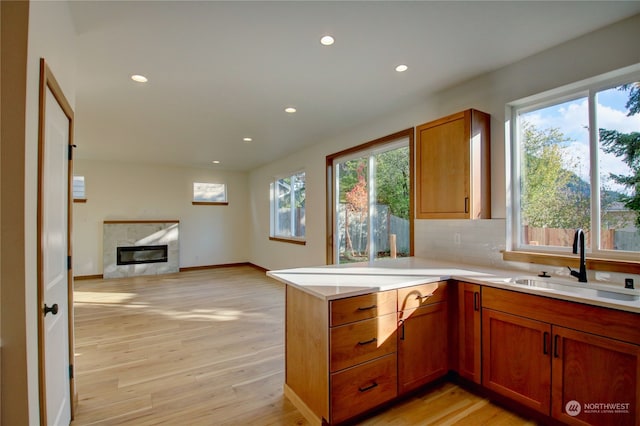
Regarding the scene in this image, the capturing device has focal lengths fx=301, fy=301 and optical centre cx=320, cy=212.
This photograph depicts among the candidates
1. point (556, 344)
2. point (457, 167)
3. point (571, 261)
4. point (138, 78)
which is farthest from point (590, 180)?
point (138, 78)

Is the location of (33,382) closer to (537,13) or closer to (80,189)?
(537,13)

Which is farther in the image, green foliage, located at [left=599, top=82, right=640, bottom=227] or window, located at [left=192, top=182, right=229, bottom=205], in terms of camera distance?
window, located at [left=192, top=182, right=229, bottom=205]

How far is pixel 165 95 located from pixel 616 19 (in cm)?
384

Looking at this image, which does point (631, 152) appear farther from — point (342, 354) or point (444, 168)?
point (342, 354)

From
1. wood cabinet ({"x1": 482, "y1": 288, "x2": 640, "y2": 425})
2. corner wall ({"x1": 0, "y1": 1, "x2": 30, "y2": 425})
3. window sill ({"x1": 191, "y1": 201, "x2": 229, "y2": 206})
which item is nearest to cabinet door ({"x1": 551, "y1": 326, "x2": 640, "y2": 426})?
wood cabinet ({"x1": 482, "y1": 288, "x2": 640, "y2": 425})

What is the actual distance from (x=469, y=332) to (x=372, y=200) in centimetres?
223

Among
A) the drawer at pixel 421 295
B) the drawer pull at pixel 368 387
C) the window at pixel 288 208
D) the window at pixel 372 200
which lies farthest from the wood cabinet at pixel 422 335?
the window at pixel 288 208

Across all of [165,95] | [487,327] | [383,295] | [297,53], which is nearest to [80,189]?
[165,95]

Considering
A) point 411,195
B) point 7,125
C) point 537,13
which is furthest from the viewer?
point 411,195

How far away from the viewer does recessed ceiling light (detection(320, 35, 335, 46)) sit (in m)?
2.19

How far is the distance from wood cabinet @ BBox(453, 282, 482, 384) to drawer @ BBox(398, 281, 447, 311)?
15 cm

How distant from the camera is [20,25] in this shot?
3.86ft

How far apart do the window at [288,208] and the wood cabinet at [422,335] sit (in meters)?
3.80

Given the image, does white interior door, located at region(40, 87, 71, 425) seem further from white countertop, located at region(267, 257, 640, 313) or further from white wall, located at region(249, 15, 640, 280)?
white wall, located at region(249, 15, 640, 280)
